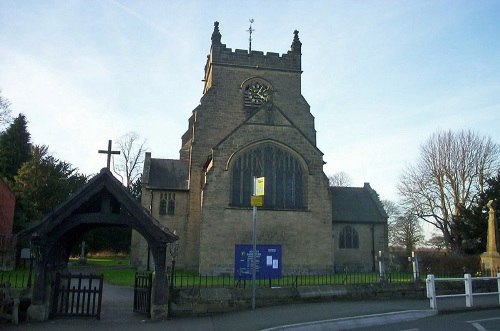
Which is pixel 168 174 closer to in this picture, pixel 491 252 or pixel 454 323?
pixel 491 252

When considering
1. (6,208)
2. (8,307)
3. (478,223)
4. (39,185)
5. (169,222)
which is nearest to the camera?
(8,307)

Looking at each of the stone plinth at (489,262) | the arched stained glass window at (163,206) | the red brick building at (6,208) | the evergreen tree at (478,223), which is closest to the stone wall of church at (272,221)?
the arched stained glass window at (163,206)

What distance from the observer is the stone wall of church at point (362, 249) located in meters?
31.4

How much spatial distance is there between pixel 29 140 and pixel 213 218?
106ft

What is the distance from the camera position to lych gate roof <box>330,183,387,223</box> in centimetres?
3244

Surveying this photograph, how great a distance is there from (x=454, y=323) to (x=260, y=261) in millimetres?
7087

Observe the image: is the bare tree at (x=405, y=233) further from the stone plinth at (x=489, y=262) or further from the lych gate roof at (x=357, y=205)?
the stone plinth at (x=489, y=262)

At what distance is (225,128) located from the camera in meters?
32.7

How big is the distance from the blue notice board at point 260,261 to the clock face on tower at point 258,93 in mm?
19192

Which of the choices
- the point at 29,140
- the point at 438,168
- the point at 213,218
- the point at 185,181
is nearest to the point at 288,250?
the point at 213,218

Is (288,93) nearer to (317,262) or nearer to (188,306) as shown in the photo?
(317,262)

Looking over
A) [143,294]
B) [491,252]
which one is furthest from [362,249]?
[143,294]

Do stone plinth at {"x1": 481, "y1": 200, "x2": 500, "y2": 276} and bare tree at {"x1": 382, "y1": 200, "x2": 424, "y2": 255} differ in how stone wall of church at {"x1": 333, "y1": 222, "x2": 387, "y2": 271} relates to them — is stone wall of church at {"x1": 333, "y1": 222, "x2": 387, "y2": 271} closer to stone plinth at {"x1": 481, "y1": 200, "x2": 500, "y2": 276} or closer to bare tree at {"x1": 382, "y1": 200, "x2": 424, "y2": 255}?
stone plinth at {"x1": 481, "y1": 200, "x2": 500, "y2": 276}

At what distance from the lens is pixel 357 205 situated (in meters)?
34.0
